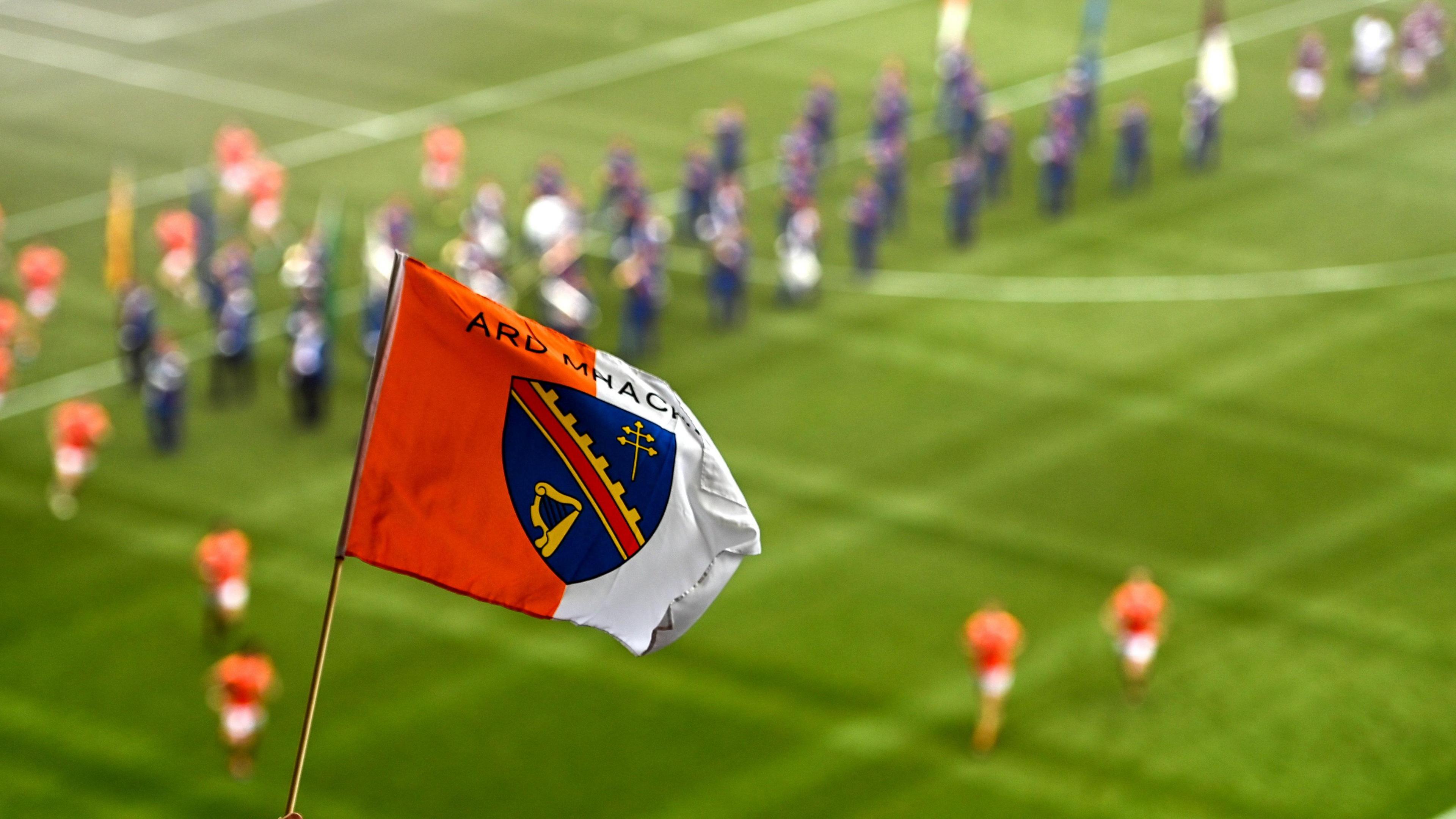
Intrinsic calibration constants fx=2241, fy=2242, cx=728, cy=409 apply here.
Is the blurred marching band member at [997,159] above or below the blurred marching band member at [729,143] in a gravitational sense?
below

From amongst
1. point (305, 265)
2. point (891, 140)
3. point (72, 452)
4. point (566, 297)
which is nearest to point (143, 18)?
point (305, 265)

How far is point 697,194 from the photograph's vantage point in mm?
36969

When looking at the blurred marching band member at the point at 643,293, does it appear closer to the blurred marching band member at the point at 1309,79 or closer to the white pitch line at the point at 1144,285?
the white pitch line at the point at 1144,285

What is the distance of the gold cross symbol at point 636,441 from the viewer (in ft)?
40.4

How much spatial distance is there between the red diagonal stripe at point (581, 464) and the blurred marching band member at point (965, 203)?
24.0m

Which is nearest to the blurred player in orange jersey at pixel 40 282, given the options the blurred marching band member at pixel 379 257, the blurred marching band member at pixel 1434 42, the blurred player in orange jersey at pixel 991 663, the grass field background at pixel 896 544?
the grass field background at pixel 896 544

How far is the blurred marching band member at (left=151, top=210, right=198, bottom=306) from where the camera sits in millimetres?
34438

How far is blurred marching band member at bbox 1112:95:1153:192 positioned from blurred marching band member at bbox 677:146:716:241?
23.6 ft

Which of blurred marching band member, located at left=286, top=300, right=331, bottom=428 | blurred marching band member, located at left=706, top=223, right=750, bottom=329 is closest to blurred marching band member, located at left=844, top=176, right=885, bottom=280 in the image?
blurred marching band member, located at left=706, top=223, right=750, bottom=329

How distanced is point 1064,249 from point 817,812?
16.3m

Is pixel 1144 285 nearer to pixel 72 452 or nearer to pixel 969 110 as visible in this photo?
pixel 969 110

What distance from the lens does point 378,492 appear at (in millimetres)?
12000

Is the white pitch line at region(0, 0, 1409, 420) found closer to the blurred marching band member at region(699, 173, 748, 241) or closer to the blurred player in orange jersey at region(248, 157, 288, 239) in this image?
the blurred marching band member at region(699, 173, 748, 241)

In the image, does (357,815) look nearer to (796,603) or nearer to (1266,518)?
(796,603)
